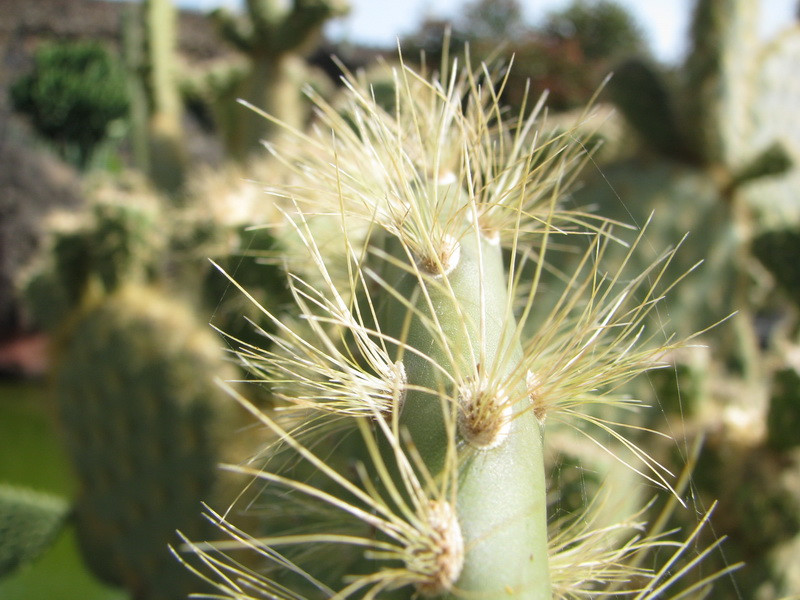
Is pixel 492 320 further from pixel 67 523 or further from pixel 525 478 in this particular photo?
pixel 67 523

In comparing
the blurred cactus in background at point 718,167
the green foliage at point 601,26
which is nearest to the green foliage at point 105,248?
the blurred cactus in background at point 718,167

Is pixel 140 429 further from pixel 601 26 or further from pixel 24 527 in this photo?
pixel 601 26

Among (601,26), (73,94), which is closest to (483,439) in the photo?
(73,94)

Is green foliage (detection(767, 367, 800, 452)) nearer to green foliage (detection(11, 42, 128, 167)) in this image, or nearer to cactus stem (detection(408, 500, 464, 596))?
cactus stem (detection(408, 500, 464, 596))

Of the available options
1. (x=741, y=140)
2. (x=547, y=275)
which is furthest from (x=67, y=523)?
(x=741, y=140)

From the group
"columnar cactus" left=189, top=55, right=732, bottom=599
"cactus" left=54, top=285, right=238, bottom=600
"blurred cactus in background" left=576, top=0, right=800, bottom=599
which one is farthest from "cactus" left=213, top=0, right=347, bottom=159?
"columnar cactus" left=189, top=55, right=732, bottom=599
